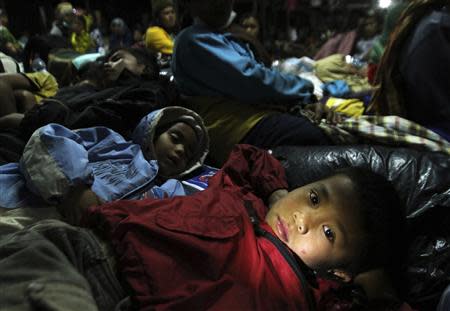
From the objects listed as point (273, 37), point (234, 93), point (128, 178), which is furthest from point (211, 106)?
point (273, 37)

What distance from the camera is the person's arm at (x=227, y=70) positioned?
1544mm

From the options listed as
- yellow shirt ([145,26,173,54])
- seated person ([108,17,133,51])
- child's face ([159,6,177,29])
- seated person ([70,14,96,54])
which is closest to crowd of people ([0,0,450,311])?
yellow shirt ([145,26,173,54])

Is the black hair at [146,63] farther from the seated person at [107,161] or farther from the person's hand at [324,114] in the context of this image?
the person's hand at [324,114]

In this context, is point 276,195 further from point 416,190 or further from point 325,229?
point 416,190

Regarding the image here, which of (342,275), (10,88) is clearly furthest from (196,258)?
(10,88)

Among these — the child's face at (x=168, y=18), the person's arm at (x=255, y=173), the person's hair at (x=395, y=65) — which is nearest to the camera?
the person's arm at (x=255, y=173)

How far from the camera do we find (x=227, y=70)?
5.09 feet

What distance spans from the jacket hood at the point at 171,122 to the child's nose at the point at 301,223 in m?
0.55

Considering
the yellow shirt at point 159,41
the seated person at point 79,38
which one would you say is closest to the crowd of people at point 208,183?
the yellow shirt at point 159,41

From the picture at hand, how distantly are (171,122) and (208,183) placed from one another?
303mm

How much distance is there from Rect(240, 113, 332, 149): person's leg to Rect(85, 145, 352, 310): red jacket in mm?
636

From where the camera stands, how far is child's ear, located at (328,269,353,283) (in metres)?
1.01

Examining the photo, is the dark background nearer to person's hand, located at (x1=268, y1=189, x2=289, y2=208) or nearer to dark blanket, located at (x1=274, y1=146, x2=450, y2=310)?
dark blanket, located at (x1=274, y1=146, x2=450, y2=310)

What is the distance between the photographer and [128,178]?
1.24m
